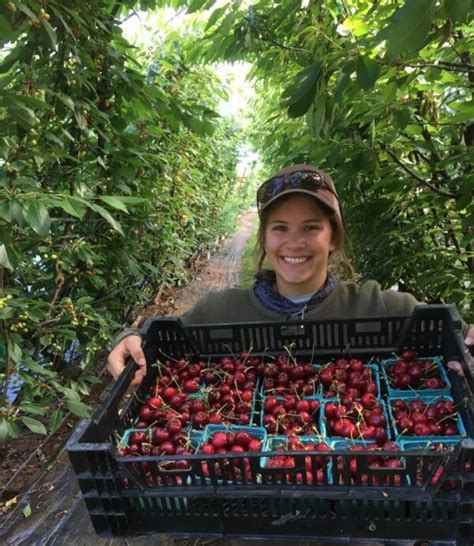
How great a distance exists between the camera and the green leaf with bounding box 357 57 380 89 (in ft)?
3.99

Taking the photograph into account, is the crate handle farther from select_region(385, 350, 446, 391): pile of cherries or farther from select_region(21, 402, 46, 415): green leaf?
select_region(385, 350, 446, 391): pile of cherries

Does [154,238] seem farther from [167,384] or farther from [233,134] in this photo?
[233,134]

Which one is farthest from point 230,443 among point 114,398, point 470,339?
point 470,339

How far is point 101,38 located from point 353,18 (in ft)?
3.38

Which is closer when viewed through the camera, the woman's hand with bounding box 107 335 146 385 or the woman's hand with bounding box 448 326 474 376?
the woman's hand with bounding box 448 326 474 376

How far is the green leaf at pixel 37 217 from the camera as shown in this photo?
1.25m

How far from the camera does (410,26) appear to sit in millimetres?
725

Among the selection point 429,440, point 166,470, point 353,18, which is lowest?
point 429,440

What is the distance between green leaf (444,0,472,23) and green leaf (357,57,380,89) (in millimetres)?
479

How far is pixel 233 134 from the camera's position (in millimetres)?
9805

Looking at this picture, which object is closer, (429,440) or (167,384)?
(429,440)

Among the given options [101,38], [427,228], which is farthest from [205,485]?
[427,228]

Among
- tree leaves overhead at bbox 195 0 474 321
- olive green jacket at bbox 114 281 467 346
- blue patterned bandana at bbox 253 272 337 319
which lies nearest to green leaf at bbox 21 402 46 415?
olive green jacket at bbox 114 281 467 346

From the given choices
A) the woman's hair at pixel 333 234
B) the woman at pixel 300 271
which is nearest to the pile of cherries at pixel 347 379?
the woman at pixel 300 271
